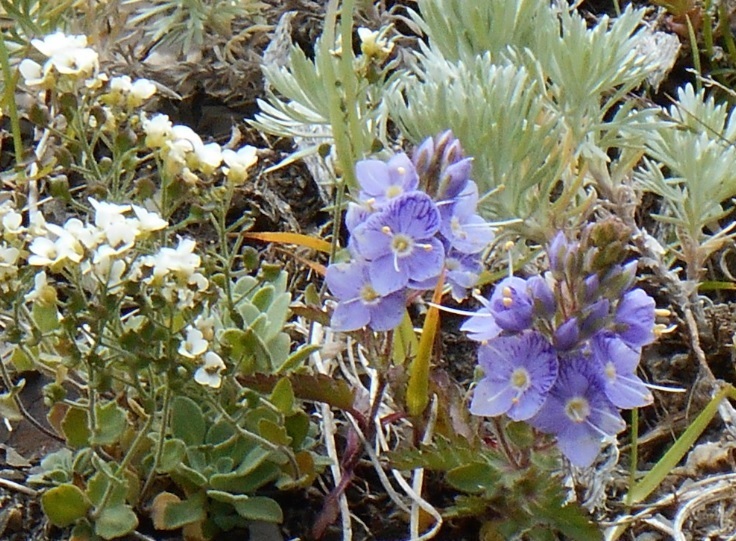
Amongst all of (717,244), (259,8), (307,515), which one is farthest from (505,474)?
(259,8)

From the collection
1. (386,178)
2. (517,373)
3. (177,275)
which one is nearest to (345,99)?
(386,178)

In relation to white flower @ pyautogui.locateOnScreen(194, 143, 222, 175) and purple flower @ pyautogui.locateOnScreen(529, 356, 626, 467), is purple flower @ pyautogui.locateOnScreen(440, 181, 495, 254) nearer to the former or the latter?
purple flower @ pyautogui.locateOnScreen(529, 356, 626, 467)

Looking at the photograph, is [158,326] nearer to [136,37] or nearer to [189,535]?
[189,535]

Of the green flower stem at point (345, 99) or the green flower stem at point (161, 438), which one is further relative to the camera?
the green flower stem at point (345, 99)

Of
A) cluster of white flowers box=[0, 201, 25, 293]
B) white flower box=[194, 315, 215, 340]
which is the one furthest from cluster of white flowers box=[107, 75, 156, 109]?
white flower box=[194, 315, 215, 340]

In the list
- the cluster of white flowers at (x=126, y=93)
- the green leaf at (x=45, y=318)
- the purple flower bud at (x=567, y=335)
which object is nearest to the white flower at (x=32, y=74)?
the cluster of white flowers at (x=126, y=93)

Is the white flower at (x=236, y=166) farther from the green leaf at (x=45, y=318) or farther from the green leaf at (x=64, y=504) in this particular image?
the green leaf at (x=64, y=504)
